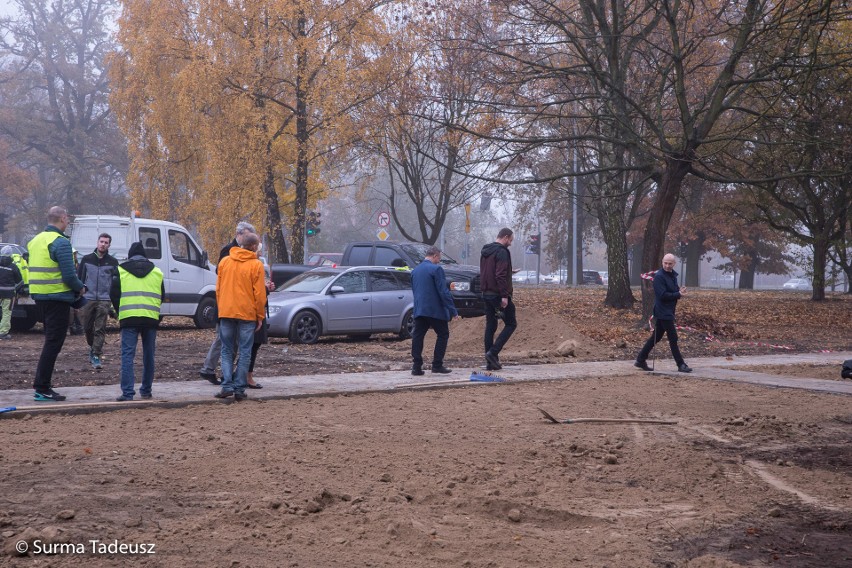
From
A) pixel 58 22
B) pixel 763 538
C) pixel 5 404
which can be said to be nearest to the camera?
pixel 763 538

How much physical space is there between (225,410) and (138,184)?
23783mm

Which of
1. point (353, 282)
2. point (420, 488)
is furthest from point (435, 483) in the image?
point (353, 282)

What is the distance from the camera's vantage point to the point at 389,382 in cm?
1288

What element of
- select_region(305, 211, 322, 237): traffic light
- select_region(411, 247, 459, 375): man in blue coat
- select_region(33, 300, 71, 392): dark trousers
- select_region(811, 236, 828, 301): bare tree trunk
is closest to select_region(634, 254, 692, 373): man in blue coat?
select_region(411, 247, 459, 375): man in blue coat

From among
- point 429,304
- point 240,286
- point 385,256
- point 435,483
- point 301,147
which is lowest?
point 435,483

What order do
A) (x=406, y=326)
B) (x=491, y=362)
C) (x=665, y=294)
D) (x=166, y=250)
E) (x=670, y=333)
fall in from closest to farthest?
1. (x=491, y=362)
2. (x=665, y=294)
3. (x=670, y=333)
4. (x=406, y=326)
5. (x=166, y=250)

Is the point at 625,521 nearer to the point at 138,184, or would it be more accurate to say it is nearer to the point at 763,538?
the point at 763,538

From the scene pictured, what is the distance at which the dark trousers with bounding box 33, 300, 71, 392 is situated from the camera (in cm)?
1024

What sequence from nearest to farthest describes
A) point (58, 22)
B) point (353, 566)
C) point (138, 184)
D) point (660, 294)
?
1. point (353, 566)
2. point (660, 294)
3. point (138, 184)
4. point (58, 22)

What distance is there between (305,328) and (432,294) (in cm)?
595

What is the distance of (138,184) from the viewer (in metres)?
32.2

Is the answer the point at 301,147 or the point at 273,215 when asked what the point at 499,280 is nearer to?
the point at 301,147

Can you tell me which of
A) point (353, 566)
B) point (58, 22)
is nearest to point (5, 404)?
point (353, 566)

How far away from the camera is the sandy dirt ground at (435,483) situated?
5258 mm
